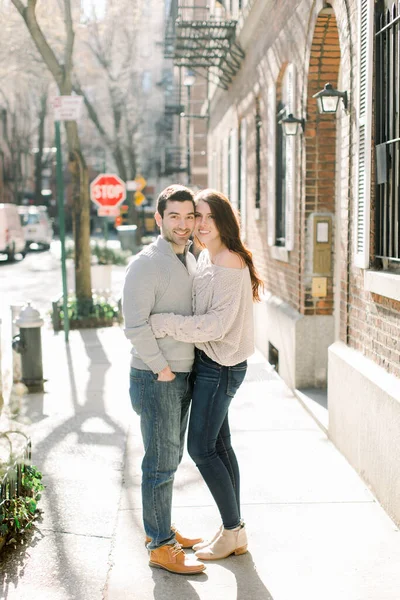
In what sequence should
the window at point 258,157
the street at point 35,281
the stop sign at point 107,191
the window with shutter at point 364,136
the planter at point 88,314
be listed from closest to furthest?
the window with shutter at point 364,136
the window at point 258,157
the planter at point 88,314
the stop sign at point 107,191
the street at point 35,281

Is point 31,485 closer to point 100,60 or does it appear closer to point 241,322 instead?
point 241,322

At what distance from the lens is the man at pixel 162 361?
3715mm

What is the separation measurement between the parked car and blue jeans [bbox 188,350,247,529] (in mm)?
35793

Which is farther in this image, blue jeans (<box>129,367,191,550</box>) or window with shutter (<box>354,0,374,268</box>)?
window with shutter (<box>354,0,374,268</box>)

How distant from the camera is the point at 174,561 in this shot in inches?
154

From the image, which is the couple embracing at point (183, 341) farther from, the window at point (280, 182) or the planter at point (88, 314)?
the planter at point (88, 314)

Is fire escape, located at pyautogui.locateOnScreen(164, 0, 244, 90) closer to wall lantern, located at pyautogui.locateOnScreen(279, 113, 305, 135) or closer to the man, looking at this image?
wall lantern, located at pyautogui.locateOnScreen(279, 113, 305, 135)

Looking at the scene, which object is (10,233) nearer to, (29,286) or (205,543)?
(29,286)

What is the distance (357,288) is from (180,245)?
2.22 meters

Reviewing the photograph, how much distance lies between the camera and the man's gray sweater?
12.2 feet

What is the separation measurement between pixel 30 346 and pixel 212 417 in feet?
16.1

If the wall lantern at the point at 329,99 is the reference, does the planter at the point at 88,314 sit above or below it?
below

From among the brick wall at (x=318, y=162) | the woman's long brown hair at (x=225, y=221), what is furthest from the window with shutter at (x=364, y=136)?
the woman's long brown hair at (x=225, y=221)

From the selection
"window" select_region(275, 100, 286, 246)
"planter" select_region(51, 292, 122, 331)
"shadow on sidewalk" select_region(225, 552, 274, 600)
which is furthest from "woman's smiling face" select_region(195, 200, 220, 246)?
"planter" select_region(51, 292, 122, 331)
